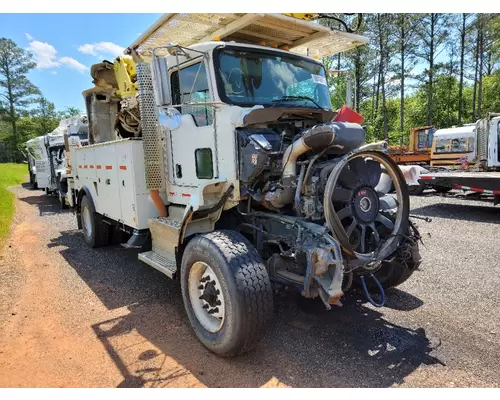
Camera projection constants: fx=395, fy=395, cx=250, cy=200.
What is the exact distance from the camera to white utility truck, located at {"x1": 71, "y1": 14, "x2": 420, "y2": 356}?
320 centimetres

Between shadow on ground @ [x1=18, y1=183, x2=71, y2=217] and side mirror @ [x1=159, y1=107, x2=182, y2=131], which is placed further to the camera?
shadow on ground @ [x1=18, y1=183, x2=71, y2=217]

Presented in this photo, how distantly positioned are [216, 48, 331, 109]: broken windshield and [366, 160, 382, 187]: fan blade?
0.98 meters

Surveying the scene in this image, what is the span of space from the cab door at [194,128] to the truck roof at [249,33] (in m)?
0.47

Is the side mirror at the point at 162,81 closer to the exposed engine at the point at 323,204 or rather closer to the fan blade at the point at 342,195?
the exposed engine at the point at 323,204

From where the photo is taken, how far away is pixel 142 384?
9.82 feet

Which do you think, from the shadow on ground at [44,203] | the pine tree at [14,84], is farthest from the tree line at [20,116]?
the shadow on ground at [44,203]

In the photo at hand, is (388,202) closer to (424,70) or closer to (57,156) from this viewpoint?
(57,156)

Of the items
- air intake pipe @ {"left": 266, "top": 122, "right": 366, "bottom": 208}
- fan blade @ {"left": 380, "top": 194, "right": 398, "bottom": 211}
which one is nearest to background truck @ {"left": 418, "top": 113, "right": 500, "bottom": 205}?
fan blade @ {"left": 380, "top": 194, "right": 398, "bottom": 211}

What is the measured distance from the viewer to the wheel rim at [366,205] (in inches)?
137

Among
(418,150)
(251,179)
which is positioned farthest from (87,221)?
(418,150)

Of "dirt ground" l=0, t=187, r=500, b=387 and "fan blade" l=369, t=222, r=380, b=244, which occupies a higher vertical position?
"fan blade" l=369, t=222, r=380, b=244

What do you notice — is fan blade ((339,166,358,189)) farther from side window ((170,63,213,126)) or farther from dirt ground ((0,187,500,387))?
side window ((170,63,213,126))

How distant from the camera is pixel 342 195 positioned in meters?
3.47

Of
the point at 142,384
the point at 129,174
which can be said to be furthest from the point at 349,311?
the point at 129,174
